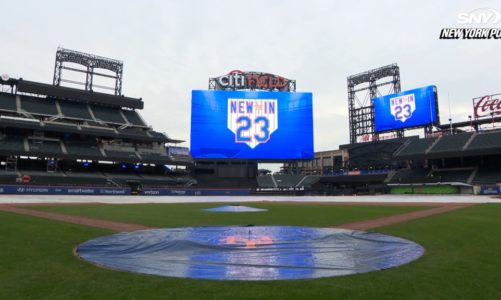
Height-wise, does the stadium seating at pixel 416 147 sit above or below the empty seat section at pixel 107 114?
below

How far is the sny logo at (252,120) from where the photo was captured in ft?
211

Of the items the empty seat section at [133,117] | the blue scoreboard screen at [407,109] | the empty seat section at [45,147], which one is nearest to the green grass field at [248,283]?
the empty seat section at [45,147]

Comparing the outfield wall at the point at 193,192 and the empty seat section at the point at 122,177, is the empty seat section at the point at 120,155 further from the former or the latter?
the outfield wall at the point at 193,192

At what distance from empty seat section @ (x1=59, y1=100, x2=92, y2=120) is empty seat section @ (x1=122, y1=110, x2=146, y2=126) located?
7.68 metres

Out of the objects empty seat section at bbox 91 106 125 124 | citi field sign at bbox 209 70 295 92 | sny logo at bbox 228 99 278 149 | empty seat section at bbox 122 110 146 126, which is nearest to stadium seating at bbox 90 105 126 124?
empty seat section at bbox 91 106 125 124

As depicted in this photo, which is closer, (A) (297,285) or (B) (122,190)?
(A) (297,285)

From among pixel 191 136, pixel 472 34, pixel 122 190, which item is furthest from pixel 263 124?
pixel 472 34

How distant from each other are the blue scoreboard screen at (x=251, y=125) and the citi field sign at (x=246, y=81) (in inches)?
251

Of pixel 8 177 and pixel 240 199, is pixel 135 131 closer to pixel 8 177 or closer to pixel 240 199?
pixel 8 177

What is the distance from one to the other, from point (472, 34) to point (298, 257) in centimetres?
3620

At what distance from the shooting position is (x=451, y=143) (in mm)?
60781

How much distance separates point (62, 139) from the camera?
6181cm

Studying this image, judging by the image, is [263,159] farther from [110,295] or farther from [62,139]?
[110,295]

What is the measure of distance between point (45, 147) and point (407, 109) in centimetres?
6617
